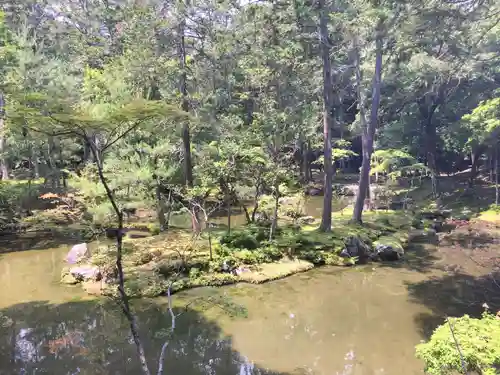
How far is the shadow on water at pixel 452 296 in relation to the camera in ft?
31.6

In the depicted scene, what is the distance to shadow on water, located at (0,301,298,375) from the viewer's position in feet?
24.7

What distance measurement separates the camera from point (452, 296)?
36.0 ft

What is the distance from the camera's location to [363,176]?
1741cm

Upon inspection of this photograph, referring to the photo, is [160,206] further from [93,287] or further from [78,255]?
[93,287]

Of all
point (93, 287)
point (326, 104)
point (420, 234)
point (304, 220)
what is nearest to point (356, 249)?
point (420, 234)

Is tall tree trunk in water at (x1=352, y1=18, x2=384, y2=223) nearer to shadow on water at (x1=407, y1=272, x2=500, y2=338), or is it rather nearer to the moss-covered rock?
shadow on water at (x1=407, y1=272, x2=500, y2=338)

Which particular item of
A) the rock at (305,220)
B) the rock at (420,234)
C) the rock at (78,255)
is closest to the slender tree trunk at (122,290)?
the rock at (78,255)

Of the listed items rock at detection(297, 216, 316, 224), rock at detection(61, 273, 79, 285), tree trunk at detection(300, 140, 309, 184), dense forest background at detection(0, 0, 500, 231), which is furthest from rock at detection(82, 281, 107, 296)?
tree trunk at detection(300, 140, 309, 184)

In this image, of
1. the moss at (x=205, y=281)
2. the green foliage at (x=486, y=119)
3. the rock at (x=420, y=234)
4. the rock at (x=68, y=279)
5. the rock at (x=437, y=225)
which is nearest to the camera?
the moss at (x=205, y=281)

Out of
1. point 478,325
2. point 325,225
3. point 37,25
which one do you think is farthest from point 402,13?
point 37,25

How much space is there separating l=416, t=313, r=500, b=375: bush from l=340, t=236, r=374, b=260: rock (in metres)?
8.44

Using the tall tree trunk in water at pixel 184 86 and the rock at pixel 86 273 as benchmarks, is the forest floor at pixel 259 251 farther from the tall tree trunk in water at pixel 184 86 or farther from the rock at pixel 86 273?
the tall tree trunk in water at pixel 184 86

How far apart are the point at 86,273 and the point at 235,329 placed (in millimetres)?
5370

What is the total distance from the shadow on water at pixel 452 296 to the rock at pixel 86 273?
8.70 meters
